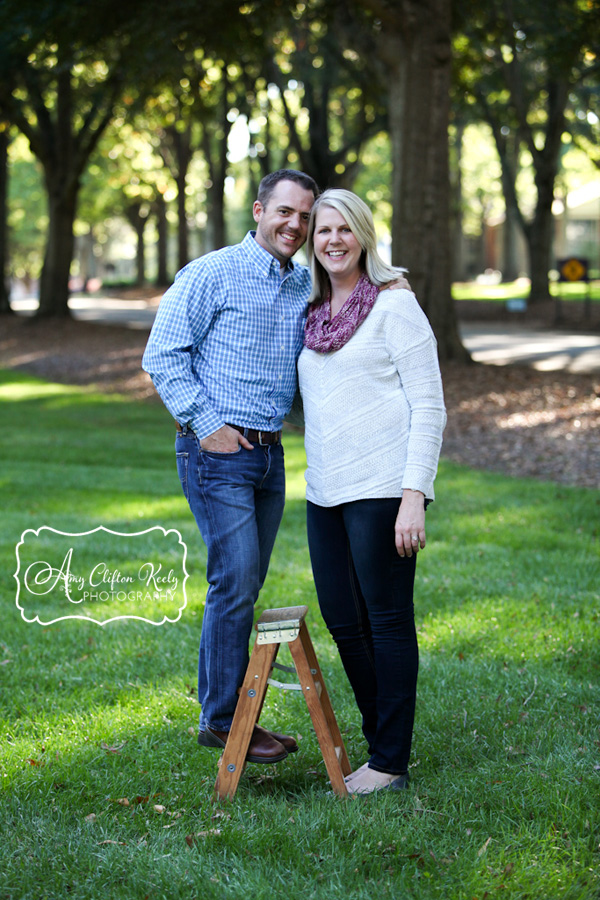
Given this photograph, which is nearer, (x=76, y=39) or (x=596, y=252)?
(x=76, y=39)

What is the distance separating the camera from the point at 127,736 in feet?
13.2

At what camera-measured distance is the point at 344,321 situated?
3355 mm

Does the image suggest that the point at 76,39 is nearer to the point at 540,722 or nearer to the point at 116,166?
the point at 540,722

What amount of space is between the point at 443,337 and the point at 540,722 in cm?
1154

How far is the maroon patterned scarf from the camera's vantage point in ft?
10.9

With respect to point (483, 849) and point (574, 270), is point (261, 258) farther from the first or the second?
point (574, 270)

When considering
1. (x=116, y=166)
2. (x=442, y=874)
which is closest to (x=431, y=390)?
(x=442, y=874)

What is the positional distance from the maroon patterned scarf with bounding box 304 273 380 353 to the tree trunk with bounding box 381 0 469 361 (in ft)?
35.6

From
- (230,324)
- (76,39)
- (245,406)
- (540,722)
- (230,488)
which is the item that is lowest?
(540,722)

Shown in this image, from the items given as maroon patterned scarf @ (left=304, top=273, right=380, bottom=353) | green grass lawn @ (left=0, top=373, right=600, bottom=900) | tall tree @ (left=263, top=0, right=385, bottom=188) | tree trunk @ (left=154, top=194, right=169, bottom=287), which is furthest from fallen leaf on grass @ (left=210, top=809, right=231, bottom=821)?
tree trunk @ (left=154, top=194, right=169, bottom=287)

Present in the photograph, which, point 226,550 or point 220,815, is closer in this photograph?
point 220,815

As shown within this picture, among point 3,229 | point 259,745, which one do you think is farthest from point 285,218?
point 3,229

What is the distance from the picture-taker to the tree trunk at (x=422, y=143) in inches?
523

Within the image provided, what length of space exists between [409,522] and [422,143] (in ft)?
37.3
